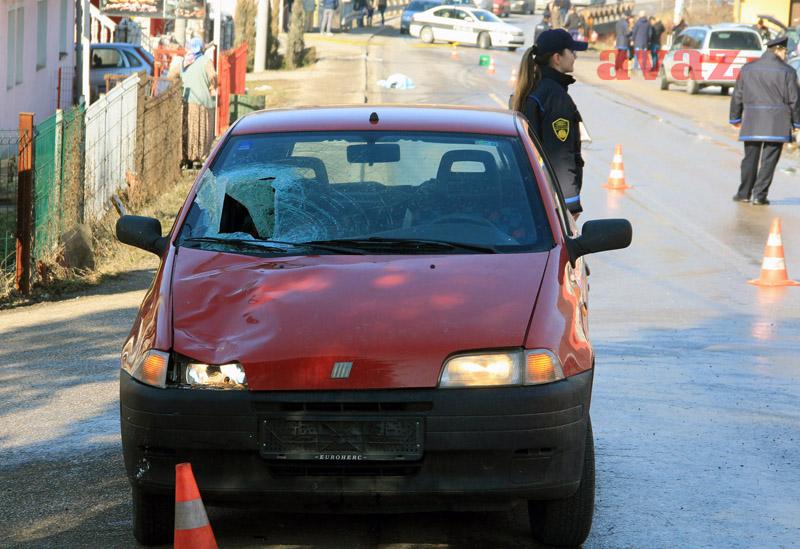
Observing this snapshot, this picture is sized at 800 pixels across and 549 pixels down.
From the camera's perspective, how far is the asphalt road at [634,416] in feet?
17.6

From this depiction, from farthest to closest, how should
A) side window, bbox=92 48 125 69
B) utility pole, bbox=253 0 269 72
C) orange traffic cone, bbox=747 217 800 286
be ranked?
utility pole, bbox=253 0 269 72 < side window, bbox=92 48 125 69 < orange traffic cone, bbox=747 217 800 286

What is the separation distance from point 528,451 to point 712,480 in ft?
5.56

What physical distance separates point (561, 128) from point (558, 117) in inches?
2.8

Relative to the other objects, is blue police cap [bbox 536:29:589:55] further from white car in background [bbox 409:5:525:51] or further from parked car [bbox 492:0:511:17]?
parked car [bbox 492:0:511:17]

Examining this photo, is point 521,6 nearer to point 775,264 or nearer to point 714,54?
point 714,54

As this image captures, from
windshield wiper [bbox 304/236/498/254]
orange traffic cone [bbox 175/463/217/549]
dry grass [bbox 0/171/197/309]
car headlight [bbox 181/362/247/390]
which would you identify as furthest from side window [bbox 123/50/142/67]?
orange traffic cone [bbox 175/463/217/549]

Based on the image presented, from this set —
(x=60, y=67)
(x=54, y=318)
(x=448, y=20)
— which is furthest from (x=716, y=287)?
(x=448, y=20)

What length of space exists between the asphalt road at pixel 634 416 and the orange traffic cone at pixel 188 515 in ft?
2.20

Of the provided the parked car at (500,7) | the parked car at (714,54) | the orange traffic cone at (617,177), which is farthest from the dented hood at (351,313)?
the parked car at (500,7)

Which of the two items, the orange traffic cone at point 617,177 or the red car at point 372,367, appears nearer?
the red car at point 372,367

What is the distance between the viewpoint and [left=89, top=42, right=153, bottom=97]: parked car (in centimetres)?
3009

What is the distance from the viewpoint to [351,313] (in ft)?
16.0

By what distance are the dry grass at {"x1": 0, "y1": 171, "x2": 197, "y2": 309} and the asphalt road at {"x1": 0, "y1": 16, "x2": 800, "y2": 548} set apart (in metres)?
0.29

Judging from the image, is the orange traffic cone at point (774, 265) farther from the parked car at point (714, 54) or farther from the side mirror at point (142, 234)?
the parked car at point (714, 54)
